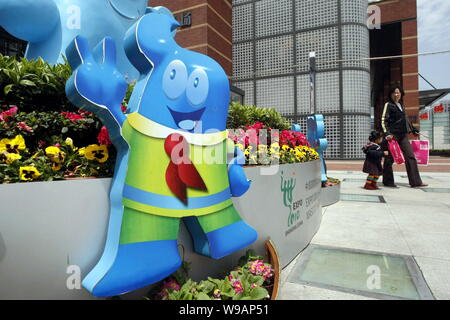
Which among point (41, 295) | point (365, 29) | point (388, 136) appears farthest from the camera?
point (365, 29)

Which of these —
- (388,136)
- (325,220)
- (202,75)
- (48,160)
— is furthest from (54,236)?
(388,136)

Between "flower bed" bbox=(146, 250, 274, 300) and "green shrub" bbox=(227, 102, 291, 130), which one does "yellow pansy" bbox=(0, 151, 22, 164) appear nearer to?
"flower bed" bbox=(146, 250, 274, 300)

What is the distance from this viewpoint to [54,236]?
150cm

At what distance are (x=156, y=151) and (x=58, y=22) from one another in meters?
3.27

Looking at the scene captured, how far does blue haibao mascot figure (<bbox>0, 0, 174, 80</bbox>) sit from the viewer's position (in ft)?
11.7

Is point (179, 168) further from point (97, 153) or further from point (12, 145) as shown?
point (12, 145)

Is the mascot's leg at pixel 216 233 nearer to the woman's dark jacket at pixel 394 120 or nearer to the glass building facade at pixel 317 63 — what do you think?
the woman's dark jacket at pixel 394 120

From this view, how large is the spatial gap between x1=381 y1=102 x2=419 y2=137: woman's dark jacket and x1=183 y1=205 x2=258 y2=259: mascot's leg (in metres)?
7.20

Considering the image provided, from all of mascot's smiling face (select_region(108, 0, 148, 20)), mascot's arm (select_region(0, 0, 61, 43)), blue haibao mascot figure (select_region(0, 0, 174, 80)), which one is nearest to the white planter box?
blue haibao mascot figure (select_region(0, 0, 174, 80))

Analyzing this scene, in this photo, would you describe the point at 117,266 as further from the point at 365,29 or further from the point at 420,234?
the point at 365,29

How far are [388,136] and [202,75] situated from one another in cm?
728

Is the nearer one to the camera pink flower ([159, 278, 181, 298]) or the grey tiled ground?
pink flower ([159, 278, 181, 298])

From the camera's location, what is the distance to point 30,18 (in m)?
3.65

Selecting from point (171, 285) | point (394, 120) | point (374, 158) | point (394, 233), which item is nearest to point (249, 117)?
point (394, 233)
